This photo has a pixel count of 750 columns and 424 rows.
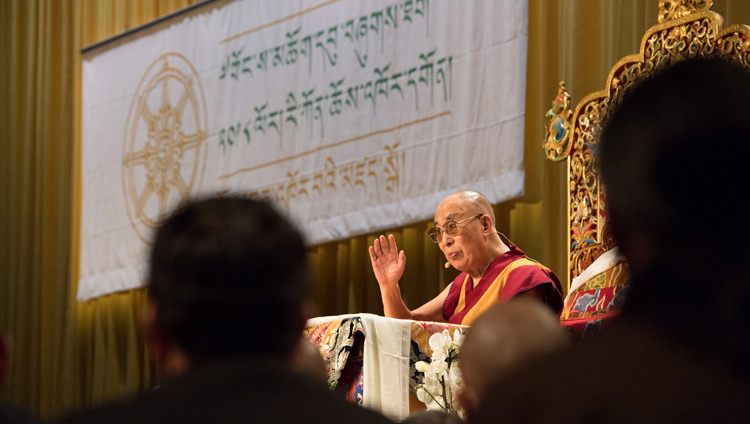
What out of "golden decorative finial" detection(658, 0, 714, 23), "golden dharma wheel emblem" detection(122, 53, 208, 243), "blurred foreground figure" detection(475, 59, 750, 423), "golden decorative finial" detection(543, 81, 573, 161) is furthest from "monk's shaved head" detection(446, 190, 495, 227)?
"blurred foreground figure" detection(475, 59, 750, 423)

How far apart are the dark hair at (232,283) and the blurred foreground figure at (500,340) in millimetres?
256

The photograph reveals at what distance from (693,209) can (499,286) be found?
311cm

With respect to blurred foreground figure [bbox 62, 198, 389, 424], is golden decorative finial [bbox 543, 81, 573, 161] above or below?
above

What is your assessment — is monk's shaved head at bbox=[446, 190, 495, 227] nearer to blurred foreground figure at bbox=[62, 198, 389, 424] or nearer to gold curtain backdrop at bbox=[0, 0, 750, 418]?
gold curtain backdrop at bbox=[0, 0, 750, 418]

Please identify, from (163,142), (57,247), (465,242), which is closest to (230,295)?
(465,242)

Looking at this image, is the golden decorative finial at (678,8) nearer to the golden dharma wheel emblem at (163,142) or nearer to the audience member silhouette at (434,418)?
the audience member silhouette at (434,418)

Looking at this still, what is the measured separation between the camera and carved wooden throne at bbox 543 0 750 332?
3.12m

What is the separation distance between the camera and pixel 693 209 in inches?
24.4

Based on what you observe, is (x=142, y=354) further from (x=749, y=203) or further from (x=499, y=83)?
(x=749, y=203)

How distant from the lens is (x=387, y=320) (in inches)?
116

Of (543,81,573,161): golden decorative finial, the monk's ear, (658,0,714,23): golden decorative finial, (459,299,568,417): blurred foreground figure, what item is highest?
(658,0,714,23): golden decorative finial

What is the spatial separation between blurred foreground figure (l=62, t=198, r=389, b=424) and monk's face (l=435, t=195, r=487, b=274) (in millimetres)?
3029

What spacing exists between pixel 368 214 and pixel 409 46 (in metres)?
0.80

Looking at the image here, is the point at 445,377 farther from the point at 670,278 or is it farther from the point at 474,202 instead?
the point at 670,278
